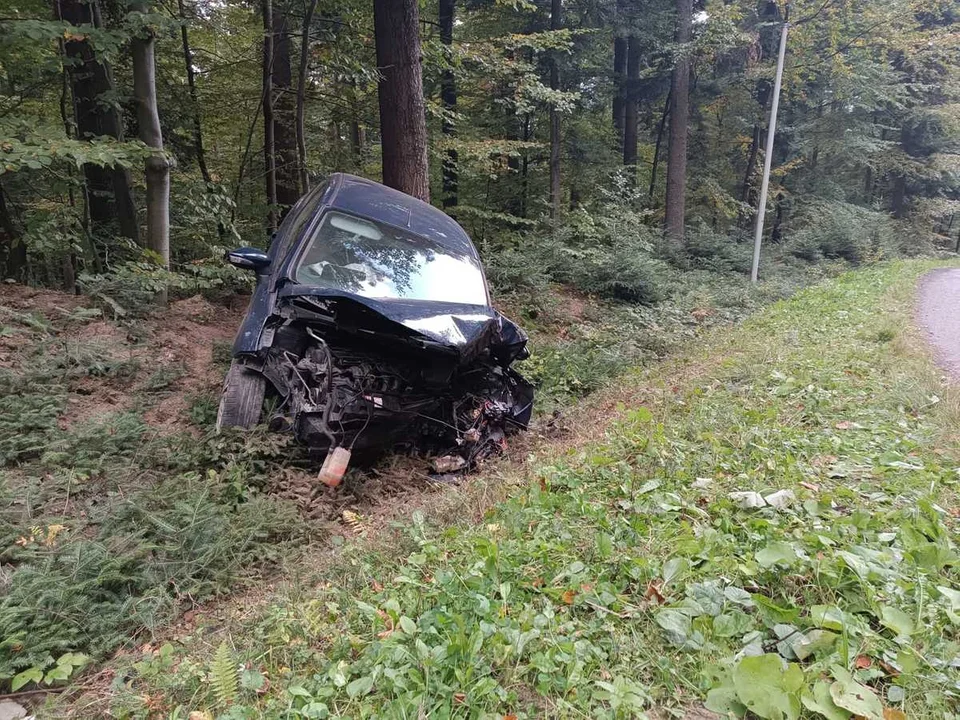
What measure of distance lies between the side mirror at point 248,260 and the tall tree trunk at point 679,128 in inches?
565

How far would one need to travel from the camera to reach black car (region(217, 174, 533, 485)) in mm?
3783

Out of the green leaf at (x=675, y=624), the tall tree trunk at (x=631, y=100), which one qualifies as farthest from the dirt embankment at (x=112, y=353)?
the tall tree trunk at (x=631, y=100)

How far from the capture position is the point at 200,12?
30.2 ft

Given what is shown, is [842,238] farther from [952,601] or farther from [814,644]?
[814,644]

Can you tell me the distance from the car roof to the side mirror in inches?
32.9

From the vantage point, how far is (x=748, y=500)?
8.15ft

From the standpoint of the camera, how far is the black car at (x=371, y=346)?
12.4 ft

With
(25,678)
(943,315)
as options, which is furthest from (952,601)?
(943,315)

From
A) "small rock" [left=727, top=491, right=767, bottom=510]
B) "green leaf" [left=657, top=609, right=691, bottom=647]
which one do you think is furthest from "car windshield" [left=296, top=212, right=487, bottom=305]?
"green leaf" [left=657, top=609, right=691, bottom=647]

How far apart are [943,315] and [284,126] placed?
12060 millimetres

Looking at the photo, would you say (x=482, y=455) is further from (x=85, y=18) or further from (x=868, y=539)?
(x=85, y=18)

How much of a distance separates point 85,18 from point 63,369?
5.44 metres

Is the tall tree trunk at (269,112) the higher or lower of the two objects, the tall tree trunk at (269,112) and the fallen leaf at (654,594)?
the higher

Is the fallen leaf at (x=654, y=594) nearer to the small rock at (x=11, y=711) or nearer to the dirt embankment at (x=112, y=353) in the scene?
the small rock at (x=11, y=711)
